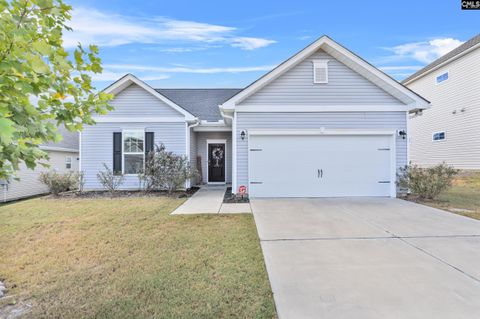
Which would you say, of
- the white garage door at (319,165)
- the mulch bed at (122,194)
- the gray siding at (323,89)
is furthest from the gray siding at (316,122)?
the mulch bed at (122,194)

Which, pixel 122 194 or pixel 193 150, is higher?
pixel 193 150

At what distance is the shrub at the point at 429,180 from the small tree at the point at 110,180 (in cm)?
1112

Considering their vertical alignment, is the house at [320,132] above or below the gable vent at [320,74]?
below

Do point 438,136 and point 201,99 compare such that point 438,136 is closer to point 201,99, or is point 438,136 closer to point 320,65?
point 320,65

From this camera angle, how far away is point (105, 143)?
10961mm

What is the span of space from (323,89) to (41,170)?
14333 millimetres

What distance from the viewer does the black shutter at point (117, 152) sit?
10906 millimetres

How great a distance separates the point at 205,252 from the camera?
13.5 feet

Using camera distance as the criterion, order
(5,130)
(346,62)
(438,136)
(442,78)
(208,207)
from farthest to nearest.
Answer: (438,136) → (442,78) → (346,62) → (208,207) → (5,130)

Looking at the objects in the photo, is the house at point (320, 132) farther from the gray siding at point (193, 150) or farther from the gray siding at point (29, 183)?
the gray siding at point (29, 183)

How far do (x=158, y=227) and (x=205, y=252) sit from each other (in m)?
1.95

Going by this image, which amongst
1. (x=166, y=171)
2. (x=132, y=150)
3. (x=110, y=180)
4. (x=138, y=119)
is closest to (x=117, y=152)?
(x=132, y=150)

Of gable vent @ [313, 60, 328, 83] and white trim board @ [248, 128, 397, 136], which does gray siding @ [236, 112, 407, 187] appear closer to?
white trim board @ [248, 128, 397, 136]

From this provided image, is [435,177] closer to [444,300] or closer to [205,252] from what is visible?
[444,300]
